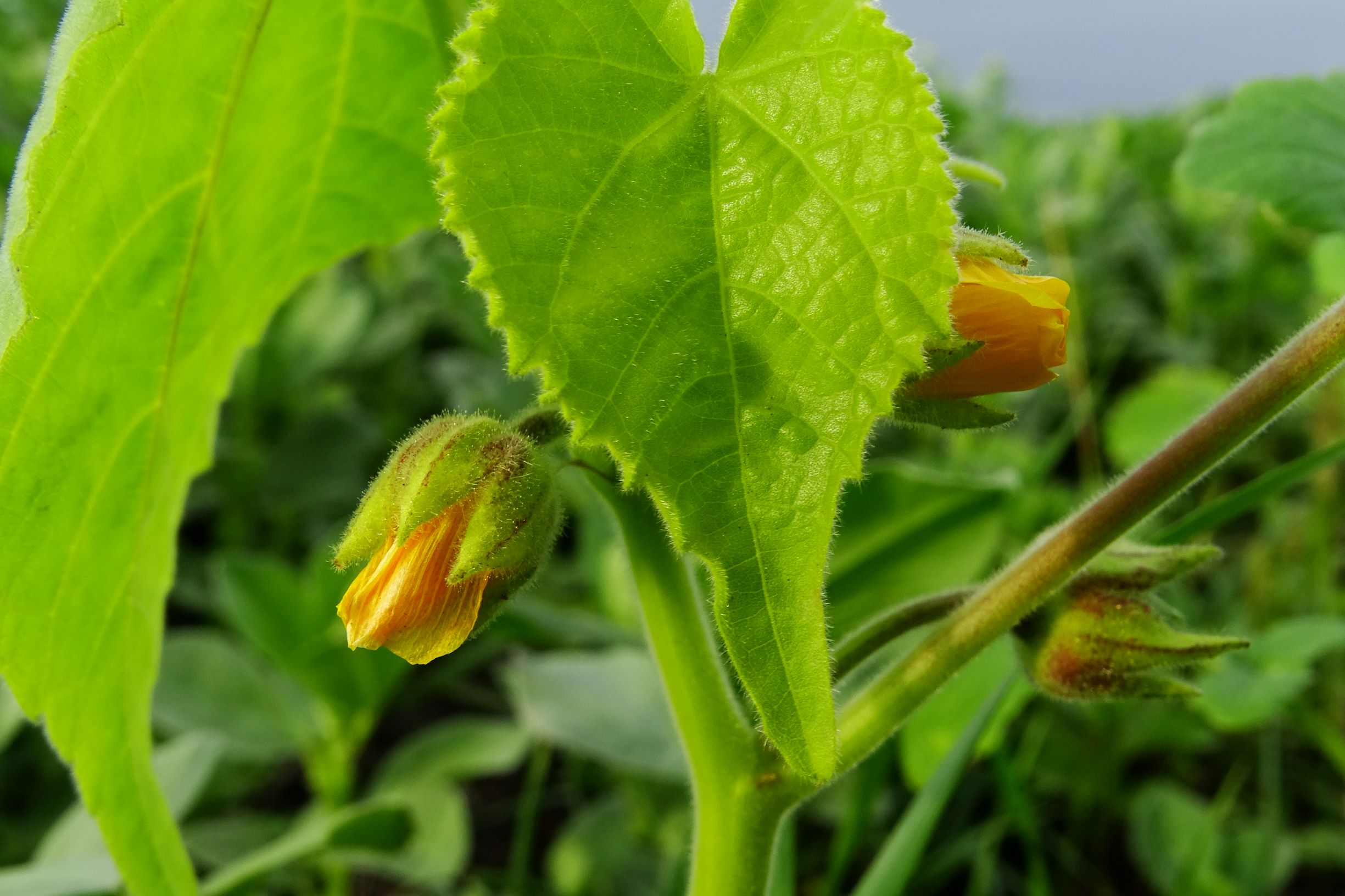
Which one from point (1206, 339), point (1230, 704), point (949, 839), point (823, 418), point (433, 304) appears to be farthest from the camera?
point (1206, 339)

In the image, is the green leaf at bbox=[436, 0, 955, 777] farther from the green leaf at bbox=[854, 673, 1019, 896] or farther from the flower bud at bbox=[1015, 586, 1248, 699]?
the green leaf at bbox=[854, 673, 1019, 896]

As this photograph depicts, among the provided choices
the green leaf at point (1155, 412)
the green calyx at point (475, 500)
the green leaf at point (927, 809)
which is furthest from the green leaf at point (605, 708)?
the green leaf at point (1155, 412)

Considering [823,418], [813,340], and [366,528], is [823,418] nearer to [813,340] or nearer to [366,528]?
[813,340]

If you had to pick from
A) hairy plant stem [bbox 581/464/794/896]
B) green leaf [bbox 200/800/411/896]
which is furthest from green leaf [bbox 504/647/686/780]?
hairy plant stem [bbox 581/464/794/896]

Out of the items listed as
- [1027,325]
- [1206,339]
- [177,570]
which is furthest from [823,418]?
[1206,339]

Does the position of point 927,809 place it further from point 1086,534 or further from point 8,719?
point 8,719
